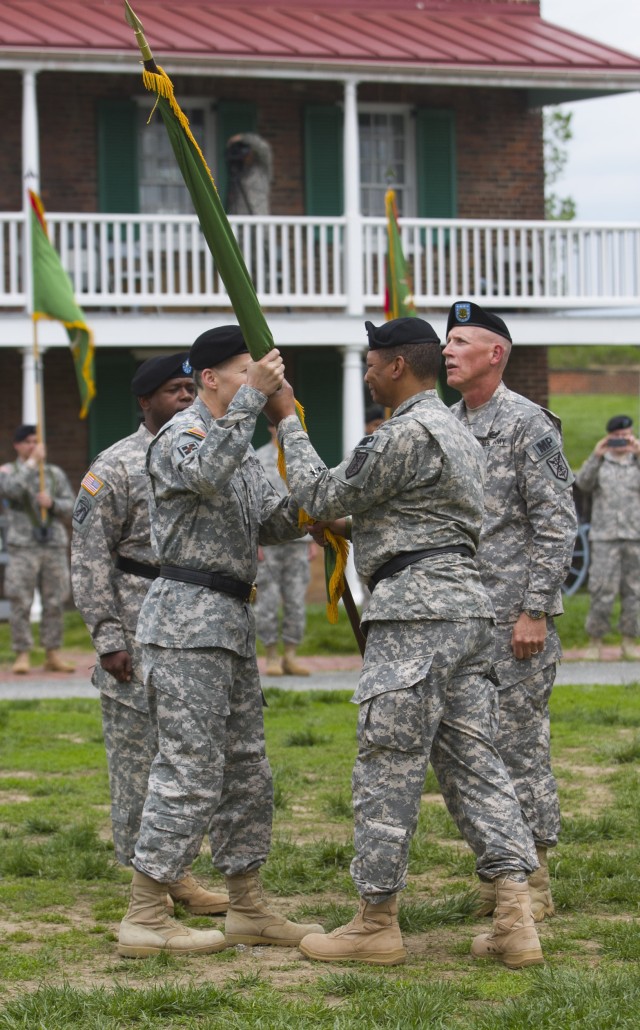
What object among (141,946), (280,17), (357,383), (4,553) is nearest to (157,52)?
(280,17)

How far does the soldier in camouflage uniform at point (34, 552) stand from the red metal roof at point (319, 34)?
6.08 m

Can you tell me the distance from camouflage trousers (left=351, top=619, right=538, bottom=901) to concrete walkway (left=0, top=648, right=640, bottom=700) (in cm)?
647

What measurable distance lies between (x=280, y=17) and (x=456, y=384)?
14.9m

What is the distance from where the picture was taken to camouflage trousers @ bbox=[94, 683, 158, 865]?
5.68 m

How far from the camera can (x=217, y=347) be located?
529 cm

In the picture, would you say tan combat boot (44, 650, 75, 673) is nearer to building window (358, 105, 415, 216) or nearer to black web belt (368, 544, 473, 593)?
black web belt (368, 544, 473, 593)

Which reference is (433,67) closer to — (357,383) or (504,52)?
(504,52)

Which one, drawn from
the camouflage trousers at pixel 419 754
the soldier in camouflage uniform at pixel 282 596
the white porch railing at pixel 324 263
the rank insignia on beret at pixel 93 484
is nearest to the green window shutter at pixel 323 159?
the white porch railing at pixel 324 263

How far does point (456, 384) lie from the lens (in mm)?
5887

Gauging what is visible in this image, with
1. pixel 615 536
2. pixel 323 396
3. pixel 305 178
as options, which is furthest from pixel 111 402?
pixel 615 536

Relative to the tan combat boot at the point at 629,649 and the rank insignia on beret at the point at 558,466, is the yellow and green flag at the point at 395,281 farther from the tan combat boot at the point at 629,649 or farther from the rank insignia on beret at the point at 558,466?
the rank insignia on beret at the point at 558,466

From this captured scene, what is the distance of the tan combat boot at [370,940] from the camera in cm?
504

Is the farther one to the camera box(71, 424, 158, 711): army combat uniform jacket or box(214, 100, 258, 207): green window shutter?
box(214, 100, 258, 207): green window shutter

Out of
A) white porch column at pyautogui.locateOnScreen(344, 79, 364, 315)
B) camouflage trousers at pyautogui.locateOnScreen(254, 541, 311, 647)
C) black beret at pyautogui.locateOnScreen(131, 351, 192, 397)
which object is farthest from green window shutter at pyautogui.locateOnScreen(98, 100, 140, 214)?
black beret at pyautogui.locateOnScreen(131, 351, 192, 397)
